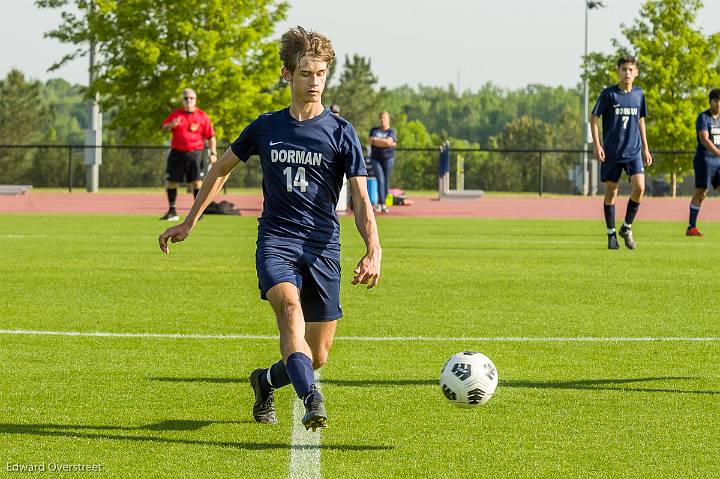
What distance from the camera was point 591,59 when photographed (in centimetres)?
6644

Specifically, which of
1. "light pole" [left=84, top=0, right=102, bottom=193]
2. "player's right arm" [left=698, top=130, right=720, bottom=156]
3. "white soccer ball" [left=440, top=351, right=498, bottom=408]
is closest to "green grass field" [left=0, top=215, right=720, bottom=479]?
"white soccer ball" [left=440, top=351, right=498, bottom=408]

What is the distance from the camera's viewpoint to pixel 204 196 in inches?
256

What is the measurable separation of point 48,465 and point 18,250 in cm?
1255

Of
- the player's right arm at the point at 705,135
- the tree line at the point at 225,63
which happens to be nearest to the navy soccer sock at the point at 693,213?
the player's right arm at the point at 705,135

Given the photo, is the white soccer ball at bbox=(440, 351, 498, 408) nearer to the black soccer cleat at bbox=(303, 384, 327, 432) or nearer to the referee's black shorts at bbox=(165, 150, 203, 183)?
the black soccer cleat at bbox=(303, 384, 327, 432)

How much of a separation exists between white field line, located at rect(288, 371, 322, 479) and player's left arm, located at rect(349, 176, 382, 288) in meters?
0.77

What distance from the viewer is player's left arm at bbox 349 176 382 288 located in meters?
5.98

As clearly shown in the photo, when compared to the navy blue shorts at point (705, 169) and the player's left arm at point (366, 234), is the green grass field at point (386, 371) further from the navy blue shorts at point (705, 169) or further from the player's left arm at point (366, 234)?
the navy blue shorts at point (705, 169)

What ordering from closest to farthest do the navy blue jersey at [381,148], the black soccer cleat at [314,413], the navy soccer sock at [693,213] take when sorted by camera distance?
the black soccer cleat at [314,413] → the navy soccer sock at [693,213] → the navy blue jersey at [381,148]

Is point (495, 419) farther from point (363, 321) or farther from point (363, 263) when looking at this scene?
point (363, 321)

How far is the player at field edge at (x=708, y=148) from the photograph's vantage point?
1958cm

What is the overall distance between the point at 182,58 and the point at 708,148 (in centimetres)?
3486

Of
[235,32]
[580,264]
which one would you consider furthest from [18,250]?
[235,32]

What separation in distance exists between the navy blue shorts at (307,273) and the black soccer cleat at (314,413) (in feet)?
2.24
